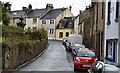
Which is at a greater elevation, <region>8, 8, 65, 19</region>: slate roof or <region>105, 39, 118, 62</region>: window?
<region>8, 8, 65, 19</region>: slate roof

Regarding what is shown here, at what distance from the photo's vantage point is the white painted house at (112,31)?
2080 cm

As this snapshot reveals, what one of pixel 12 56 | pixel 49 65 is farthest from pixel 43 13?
pixel 12 56

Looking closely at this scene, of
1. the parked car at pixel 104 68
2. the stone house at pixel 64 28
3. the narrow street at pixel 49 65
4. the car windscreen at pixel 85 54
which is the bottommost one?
the narrow street at pixel 49 65

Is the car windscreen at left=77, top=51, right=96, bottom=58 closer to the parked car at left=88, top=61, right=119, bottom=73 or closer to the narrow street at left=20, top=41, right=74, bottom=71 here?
the narrow street at left=20, top=41, right=74, bottom=71

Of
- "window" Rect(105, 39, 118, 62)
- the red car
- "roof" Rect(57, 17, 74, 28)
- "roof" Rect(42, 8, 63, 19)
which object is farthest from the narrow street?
"roof" Rect(42, 8, 63, 19)

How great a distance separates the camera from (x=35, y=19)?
8294 centimetres

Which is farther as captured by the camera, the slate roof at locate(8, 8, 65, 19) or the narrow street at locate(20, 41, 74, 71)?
the slate roof at locate(8, 8, 65, 19)

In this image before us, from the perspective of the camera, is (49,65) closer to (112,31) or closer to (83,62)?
(83,62)

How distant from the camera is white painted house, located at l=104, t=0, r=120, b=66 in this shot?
20.8 metres

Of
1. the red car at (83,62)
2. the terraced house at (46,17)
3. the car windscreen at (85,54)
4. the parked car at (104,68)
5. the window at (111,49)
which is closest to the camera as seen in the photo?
the parked car at (104,68)

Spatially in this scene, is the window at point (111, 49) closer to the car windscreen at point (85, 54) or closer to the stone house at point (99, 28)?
the car windscreen at point (85, 54)

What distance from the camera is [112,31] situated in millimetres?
22406

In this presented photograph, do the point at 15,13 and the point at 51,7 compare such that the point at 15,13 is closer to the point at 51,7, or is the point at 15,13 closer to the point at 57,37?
the point at 51,7

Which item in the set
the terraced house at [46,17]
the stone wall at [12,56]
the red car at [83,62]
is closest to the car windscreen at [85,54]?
the red car at [83,62]
